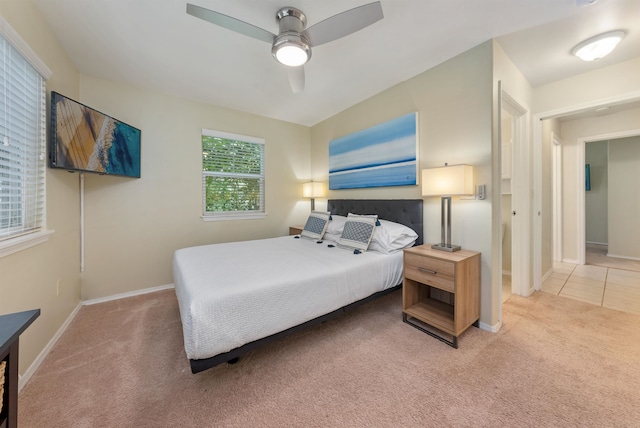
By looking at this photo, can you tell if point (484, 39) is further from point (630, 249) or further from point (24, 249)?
point (630, 249)

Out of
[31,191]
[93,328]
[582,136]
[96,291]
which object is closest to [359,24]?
[31,191]

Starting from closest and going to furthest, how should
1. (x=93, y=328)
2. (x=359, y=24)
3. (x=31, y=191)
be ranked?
(x=359, y=24) → (x=31, y=191) → (x=93, y=328)

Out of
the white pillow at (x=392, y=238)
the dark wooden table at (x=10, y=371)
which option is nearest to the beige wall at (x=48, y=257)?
the dark wooden table at (x=10, y=371)

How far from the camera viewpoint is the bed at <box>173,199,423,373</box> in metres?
1.38

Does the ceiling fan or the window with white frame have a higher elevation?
the ceiling fan

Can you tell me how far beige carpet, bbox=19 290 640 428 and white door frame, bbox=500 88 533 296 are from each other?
62 centimetres

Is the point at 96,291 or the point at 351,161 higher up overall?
the point at 351,161

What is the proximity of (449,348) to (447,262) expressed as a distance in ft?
2.26

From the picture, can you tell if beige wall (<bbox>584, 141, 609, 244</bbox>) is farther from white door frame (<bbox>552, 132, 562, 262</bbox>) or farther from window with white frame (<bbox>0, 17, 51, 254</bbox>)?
window with white frame (<bbox>0, 17, 51, 254</bbox>)

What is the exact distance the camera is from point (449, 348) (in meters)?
1.88

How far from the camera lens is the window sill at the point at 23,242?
4.64 ft

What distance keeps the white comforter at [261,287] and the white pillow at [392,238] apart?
0.11 m

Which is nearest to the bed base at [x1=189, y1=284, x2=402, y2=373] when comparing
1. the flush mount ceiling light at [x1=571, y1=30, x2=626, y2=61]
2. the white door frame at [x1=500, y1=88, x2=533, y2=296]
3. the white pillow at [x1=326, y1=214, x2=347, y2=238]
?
the white pillow at [x1=326, y1=214, x2=347, y2=238]

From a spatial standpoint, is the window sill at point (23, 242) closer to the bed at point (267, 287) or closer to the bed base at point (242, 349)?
the bed at point (267, 287)
